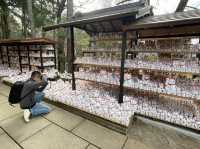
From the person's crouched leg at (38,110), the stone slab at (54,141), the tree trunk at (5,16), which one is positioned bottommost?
the stone slab at (54,141)

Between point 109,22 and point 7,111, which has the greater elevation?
point 109,22

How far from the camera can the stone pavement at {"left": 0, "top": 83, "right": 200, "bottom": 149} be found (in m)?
2.18

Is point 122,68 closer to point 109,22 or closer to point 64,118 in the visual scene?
point 109,22

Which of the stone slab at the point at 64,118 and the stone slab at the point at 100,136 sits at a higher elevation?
the stone slab at the point at 64,118

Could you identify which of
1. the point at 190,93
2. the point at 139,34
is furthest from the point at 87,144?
the point at 139,34

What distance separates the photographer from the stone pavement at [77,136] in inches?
86.0

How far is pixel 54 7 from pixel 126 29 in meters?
6.85

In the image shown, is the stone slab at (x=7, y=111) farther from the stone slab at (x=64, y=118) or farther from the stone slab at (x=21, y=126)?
the stone slab at (x=64, y=118)

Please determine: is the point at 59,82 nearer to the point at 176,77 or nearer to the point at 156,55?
the point at 156,55

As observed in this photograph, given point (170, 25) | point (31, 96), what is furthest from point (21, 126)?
point (170, 25)

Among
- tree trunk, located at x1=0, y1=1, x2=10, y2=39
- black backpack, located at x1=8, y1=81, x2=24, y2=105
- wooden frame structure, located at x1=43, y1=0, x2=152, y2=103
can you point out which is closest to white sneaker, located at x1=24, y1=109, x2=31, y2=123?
black backpack, located at x1=8, y1=81, x2=24, y2=105

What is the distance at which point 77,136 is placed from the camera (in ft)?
7.89

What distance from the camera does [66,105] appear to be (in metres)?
3.32

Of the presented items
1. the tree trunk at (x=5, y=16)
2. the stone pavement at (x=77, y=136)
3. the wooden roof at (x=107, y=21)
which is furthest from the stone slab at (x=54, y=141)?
the tree trunk at (x=5, y=16)
